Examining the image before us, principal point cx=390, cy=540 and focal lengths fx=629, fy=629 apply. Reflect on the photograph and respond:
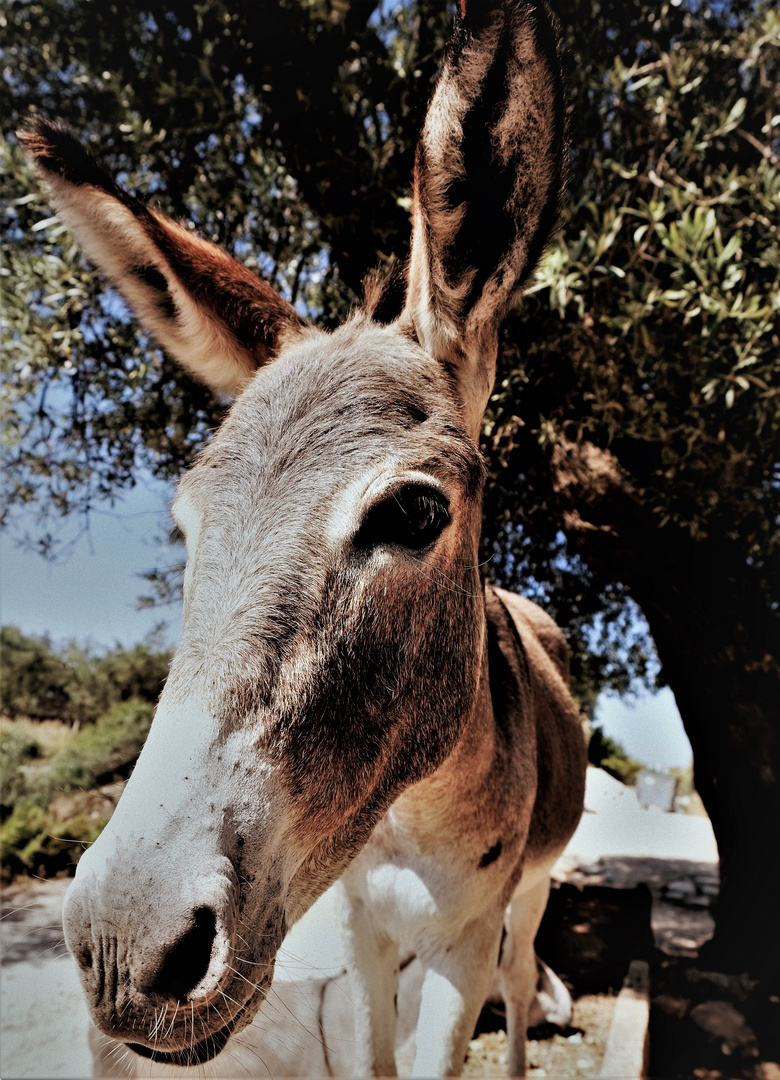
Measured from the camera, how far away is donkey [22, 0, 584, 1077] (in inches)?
34.9

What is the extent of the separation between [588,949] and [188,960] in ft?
16.5

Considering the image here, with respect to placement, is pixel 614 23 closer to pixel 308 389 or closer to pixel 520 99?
pixel 520 99

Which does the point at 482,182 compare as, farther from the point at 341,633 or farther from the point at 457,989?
the point at 457,989

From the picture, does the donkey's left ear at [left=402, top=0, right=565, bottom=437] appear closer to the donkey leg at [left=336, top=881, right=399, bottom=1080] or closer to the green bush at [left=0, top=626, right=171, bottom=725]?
the donkey leg at [left=336, top=881, right=399, bottom=1080]

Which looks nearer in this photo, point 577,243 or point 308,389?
point 308,389

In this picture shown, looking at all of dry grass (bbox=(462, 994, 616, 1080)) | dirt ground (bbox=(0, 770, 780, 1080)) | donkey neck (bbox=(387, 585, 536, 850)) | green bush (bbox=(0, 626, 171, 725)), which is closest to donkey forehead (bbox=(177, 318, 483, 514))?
donkey neck (bbox=(387, 585, 536, 850))

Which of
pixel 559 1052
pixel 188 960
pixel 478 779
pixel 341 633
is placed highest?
pixel 341 633

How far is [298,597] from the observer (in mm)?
1109

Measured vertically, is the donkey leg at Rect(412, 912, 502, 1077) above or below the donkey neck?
below

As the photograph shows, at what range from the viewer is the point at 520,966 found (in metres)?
3.16

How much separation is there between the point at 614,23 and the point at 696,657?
3.77 meters

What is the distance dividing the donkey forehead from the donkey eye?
6cm

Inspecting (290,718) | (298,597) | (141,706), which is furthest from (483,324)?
(141,706)

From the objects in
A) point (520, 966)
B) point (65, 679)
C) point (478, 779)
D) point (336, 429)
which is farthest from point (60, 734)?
point (336, 429)
